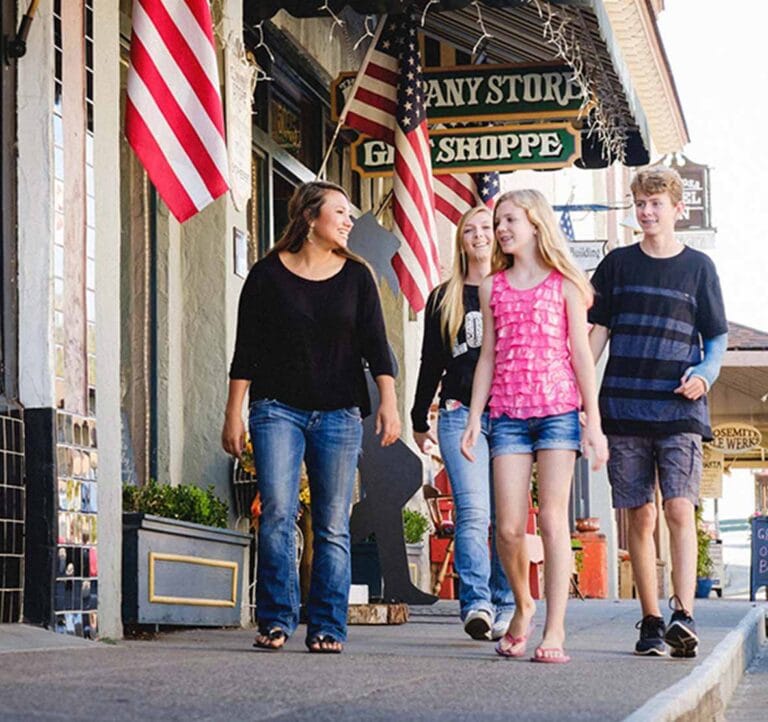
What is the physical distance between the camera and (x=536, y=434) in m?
7.09

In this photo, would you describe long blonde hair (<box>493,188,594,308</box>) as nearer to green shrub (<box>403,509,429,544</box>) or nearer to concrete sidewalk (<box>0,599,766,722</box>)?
concrete sidewalk (<box>0,599,766,722</box>)

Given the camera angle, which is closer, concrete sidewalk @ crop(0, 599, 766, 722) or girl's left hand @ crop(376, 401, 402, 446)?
concrete sidewalk @ crop(0, 599, 766, 722)

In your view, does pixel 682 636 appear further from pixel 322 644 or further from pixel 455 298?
pixel 455 298

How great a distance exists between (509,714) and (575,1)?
20.0 ft

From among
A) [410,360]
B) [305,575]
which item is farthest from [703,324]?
[410,360]

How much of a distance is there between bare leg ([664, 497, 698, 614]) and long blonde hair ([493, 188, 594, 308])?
3.01 feet

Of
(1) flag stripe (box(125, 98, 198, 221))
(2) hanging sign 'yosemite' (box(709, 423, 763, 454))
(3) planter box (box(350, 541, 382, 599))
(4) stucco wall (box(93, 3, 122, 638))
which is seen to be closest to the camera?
(4) stucco wall (box(93, 3, 122, 638))

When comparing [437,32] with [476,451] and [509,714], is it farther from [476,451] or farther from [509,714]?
[509,714]

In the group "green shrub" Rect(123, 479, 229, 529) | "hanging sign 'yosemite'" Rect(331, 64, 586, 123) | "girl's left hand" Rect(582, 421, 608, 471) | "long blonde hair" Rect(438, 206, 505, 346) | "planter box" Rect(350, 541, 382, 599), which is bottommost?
"planter box" Rect(350, 541, 382, 599)

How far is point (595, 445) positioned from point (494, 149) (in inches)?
251

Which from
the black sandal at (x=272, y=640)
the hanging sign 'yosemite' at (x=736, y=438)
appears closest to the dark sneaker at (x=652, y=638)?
the black sandal at (x=272, y=640)

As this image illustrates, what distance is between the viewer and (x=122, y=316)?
990cm

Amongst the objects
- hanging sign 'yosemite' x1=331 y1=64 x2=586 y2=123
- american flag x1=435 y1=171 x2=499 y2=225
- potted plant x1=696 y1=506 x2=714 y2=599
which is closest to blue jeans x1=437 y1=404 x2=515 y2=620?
hanging sign 'yosemite' x1=331 y1=64 x2=586 y2=123

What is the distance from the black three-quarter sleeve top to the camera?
23.9 ft
